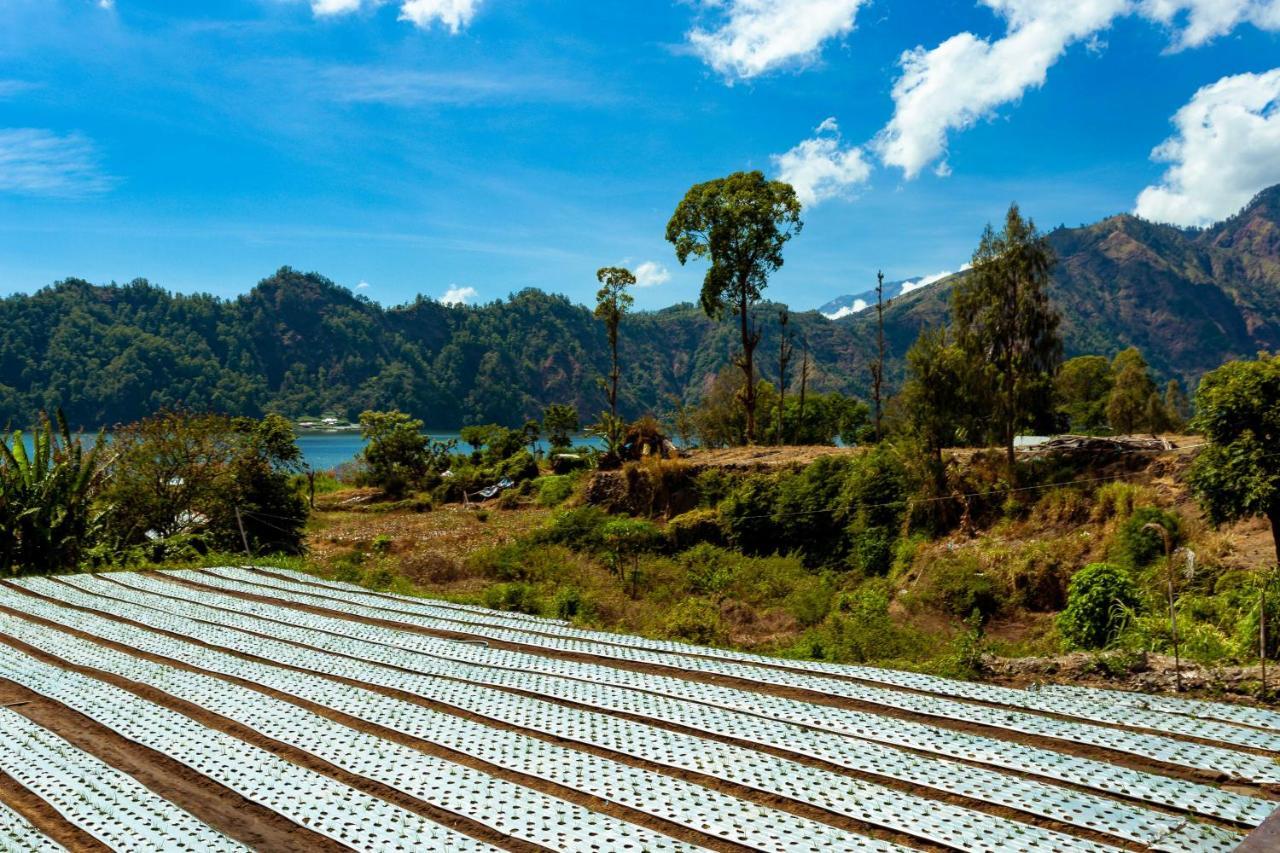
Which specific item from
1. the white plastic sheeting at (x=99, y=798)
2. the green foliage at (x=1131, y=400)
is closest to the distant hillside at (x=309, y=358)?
the green foliage at (x=1131, y=400)

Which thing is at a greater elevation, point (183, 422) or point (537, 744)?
point (183, 422)

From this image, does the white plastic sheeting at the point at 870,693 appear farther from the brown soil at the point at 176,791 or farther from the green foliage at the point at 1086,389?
the green foliage at the point at 1086,389

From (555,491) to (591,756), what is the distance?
21851 millimetres

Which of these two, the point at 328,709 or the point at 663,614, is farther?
the point at 663,614

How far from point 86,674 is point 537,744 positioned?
147 inches

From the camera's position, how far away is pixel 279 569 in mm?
10484

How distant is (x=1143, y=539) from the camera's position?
11578 mm

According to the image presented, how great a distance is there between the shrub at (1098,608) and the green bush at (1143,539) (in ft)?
7.48

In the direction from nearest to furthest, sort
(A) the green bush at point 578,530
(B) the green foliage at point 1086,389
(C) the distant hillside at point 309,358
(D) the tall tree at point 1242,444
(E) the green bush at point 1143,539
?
1. (D) the tall tree at point 1242,444
2. (E) the green bush at point 1143,539
3. (A) the green bush at point 578,530
4. (B) the green foliage at point 1086,389
5. (C) the distant hillside at point 309,358

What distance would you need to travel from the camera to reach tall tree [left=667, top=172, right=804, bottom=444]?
22.2m

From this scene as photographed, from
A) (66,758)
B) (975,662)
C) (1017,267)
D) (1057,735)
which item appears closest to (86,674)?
(66,758)

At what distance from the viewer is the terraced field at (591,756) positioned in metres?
2.92

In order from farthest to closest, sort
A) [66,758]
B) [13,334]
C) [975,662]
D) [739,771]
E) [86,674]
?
[13,334] → [975,662] → [86,674] → [66,758] → [739,771]

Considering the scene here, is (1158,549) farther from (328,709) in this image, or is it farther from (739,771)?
(328,709)
